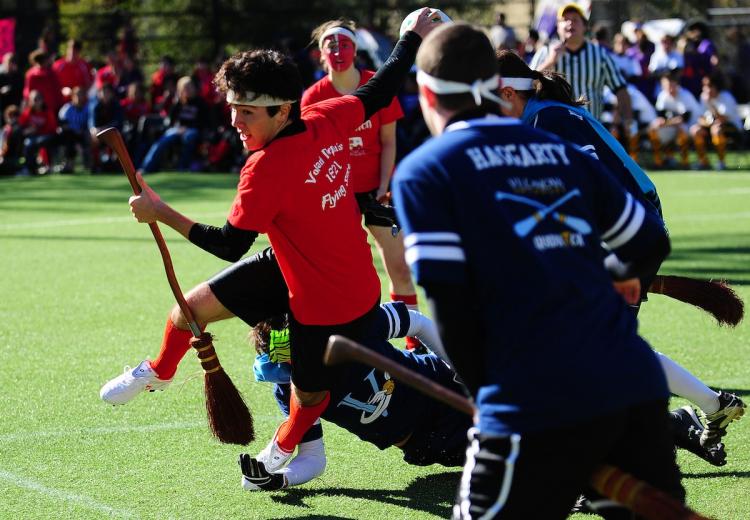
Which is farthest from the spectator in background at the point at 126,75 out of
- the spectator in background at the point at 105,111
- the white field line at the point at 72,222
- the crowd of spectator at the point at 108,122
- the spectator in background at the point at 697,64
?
the spectator in background at the point at 697,64

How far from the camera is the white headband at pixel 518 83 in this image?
16.3ft

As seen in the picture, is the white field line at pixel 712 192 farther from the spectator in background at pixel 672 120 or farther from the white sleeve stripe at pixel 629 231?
the white sleeve stripe at pixel 629 231

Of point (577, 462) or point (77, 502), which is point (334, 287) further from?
point (577, 462)

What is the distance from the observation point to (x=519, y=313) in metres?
3.09

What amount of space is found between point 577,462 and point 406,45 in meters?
2.87

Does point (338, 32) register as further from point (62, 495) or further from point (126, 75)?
point (126, 75)

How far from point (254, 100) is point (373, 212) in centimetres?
150

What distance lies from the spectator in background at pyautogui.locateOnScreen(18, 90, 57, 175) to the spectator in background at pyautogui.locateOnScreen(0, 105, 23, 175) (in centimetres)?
10

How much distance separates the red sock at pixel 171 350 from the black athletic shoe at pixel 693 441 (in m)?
2.28

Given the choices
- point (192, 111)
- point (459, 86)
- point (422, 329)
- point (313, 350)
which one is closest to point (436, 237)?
point (459, 86)

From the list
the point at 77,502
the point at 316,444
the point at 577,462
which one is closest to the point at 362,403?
the point at 316,444

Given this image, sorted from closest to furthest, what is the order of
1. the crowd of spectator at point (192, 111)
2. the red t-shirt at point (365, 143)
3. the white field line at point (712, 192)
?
1. the red t-shirt at point (365, 143)
2. the white field line at point (712, 192)
3. the crowd of spectator at point (192, 111)

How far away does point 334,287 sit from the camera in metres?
4.88

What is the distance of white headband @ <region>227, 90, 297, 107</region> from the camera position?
4824 millimetres
